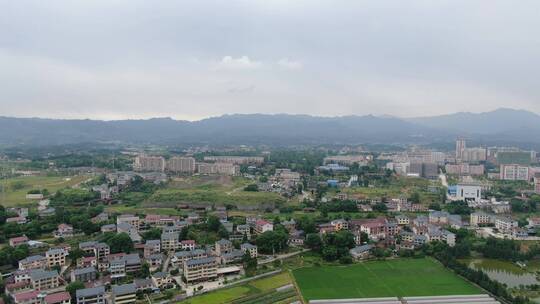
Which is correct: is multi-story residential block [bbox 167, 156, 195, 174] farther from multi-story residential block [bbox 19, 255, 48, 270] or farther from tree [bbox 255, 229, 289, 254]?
multi-story residential block [bbox 19, 255, 48, 270]

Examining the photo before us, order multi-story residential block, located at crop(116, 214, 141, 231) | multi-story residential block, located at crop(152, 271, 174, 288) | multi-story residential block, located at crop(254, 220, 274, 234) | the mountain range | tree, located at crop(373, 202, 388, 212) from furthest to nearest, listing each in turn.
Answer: the mountain range
tree, located at crop(373, 202, 388, 212)
multi-story residential block, located at crop(116, 214, 141, 231)
multi-story residential block, located at crop(254, 220, 274, 234)
multi-story residential block, located at crop(152, 271, 174, 288)

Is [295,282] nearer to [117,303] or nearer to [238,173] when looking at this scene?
[117,303]

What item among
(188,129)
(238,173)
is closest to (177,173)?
(238,173)

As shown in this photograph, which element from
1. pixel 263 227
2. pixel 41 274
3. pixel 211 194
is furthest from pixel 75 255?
pixel 211 194

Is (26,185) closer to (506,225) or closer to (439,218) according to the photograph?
(439,218)

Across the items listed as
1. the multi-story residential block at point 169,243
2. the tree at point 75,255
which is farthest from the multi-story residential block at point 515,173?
the tree at point 75,255

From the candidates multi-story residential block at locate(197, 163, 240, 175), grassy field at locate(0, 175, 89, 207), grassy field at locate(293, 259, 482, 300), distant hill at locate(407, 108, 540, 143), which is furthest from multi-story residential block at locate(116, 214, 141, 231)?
distant hill at locate(407, 108, 540, 143)

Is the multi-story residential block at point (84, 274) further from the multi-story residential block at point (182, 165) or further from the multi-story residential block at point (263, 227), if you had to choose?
the multi-story residential block at point (182, 165)
